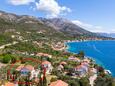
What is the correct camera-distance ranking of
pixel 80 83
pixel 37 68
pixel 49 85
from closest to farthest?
pixel 49 85
pixel 80 83
pixel 37 68

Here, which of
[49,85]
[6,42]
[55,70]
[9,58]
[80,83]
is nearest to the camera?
[49,85]

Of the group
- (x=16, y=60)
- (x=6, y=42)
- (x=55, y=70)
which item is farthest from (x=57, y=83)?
(x=6, y=42)

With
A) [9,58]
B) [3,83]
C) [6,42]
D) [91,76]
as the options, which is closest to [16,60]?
[9,58]

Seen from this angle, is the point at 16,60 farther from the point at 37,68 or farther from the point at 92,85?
the point at 92,85

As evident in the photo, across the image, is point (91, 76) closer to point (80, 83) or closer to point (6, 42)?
point (80, 83)

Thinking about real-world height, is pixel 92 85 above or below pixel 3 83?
below

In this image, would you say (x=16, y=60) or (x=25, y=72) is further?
(x=16, y=60)

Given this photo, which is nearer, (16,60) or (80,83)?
(80,83)

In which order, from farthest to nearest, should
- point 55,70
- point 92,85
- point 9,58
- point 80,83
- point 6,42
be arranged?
point 6,42 < point 9,58 < point 55,70 < point 92,85 < point 80,83

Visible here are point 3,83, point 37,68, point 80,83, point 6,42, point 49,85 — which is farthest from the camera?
point 6,42
